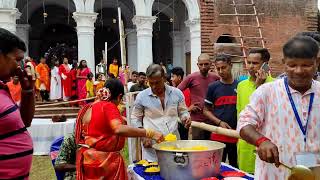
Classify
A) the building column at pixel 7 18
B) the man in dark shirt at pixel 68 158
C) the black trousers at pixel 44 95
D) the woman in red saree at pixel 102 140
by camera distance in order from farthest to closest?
1. the black trousers at pixel 44 95
2. the building column at pixel 7 18
3. the man in dark shirt at pixel 68 158
4. the woman in red saree at pixel 102 140

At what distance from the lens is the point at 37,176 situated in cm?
660

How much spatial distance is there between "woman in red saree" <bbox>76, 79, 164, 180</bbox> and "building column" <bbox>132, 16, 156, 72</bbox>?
1142 cm

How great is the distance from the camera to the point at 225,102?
4.65m

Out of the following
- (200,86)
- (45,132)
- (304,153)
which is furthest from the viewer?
(45,132)

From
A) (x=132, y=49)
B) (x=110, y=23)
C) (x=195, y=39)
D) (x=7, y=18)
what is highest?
(x=110, y=23)

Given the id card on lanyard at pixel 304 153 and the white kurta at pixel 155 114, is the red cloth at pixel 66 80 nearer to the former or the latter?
the white kurta at pixel 155 114

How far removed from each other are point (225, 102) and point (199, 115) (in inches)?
33.9

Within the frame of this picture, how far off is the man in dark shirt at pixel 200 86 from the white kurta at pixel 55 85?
28.1 ft

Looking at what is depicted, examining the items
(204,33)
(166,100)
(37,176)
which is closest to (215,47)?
(204,33)

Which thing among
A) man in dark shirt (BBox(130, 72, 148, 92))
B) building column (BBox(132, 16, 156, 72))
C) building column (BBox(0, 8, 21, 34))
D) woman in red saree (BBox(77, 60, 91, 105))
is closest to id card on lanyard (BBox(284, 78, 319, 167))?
man in dark shirt (BBox(130, 72, 148, 92))

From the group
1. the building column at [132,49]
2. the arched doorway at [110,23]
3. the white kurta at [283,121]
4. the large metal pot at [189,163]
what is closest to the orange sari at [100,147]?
the large metal pot at [189,163]

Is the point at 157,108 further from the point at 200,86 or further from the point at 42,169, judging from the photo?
the point at 42,169

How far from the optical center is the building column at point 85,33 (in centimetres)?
1427

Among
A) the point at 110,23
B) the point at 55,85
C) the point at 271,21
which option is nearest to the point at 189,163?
the point at 55,85
